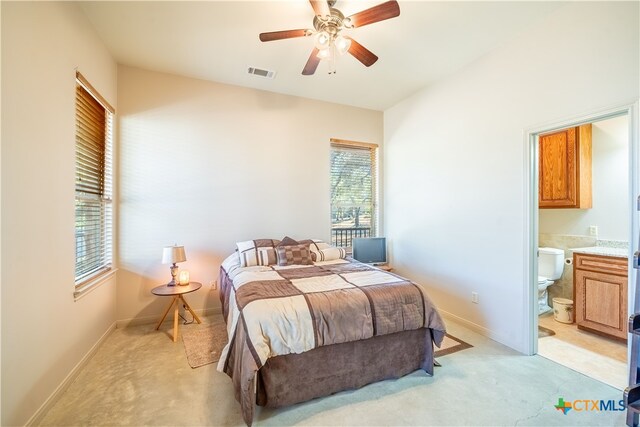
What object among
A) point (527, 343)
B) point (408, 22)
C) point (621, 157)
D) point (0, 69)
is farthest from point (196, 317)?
point (621, 157)


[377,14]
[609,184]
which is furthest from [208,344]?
[609,184]

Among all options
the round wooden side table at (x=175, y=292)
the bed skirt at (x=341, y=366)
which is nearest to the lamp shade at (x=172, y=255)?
the round wooden side table at (x=175, y=292)

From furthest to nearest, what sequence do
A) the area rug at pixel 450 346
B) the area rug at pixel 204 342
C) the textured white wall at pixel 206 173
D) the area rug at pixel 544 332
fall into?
1. the textured white wall at pixel 206 173
2. the area rug at pixel 544 332
3. the area rug at pixel 450 346
4. the area rug at pixel 204 342

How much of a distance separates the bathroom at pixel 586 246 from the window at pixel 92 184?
4.17 metres

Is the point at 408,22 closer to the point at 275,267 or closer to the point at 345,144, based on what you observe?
the point at 345,144

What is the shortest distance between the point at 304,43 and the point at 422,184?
227 cm

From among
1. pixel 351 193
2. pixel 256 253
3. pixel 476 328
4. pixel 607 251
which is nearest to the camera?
pixel 607 251

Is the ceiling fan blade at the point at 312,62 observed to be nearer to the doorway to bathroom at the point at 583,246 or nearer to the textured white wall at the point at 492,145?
the textured white wall at the point at 492,145

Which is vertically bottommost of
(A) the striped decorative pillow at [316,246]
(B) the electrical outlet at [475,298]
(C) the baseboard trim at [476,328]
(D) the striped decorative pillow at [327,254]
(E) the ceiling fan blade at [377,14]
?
(C) the baseboard trim at [476,328]

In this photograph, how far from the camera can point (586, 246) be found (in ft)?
11.1

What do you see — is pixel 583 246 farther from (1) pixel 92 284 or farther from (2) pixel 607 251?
(1) pixel 92 284

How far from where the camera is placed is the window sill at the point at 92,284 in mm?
2237

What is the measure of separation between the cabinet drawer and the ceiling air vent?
403 centimetres

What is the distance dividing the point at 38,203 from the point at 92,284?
1048mm
